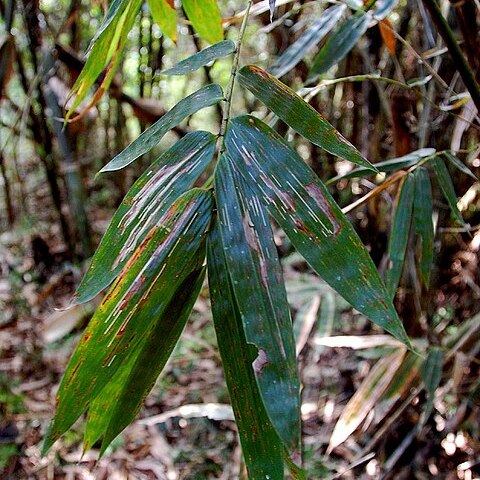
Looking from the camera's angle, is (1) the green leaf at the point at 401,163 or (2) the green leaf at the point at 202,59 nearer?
(2) the green leaf at the point at 202,59

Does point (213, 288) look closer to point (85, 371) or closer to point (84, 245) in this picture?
point (85, 371)

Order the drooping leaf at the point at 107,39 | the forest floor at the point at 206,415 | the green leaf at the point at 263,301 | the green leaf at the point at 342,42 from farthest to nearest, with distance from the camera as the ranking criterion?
the forest floor at the point at 206,415 → the green leaf at the point at 342,42 → the drooping leaf at the point at 107,39 → the green leaf at the point at 263,301

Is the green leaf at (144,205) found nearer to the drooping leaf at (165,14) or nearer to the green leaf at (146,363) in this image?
the green leaf at (146,363)

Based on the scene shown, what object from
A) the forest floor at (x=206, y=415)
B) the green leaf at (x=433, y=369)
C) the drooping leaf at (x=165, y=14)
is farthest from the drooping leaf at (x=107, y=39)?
the green leaf at (x=433, y=369)

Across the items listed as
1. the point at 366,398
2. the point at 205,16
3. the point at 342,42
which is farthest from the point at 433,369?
the point at 205,16

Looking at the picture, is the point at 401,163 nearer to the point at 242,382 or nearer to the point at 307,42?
the point at 307,42

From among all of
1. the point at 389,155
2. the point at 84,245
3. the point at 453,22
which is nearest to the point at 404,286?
the point at 389,155
